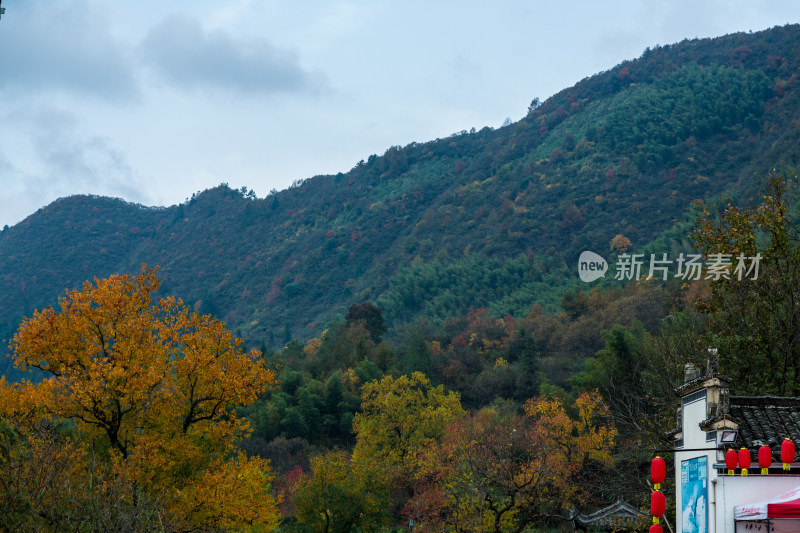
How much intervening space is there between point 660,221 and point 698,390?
86.8m

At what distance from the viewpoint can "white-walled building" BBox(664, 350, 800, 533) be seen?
13539 mm

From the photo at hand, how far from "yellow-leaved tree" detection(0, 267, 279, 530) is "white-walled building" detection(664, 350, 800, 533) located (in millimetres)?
10825

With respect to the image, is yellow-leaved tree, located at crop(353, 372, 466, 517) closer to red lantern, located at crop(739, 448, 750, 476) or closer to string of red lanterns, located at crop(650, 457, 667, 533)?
string of red lanterns, located at crop(650, 457, 667, 533)

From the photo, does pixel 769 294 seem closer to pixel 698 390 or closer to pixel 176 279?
pixel 698 390

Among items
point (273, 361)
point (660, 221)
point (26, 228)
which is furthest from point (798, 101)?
point (26, 228)

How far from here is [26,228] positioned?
164 metres

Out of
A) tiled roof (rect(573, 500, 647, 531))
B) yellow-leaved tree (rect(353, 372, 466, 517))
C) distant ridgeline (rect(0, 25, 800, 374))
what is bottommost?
tiled roof (rect(573, 500, 647, 531))

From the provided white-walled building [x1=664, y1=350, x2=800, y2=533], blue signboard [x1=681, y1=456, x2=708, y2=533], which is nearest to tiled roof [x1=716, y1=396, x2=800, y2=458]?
white-walled building [x1=664, y1=350, x2=800, y2=533]

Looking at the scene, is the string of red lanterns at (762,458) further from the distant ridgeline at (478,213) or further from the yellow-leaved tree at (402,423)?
the distant ridgeline at (478,213)

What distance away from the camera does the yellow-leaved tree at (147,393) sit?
19672 millimetres

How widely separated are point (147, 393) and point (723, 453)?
13.7m

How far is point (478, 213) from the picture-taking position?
4729 inches

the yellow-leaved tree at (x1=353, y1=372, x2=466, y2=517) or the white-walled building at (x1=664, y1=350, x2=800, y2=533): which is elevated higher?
the yellow-leaved tree at (x1=353, y1=372, x2=466, y2=517)

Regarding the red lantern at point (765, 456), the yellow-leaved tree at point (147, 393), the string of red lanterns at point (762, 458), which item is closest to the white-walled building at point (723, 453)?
the string of red lanterns at point (762, 458)
